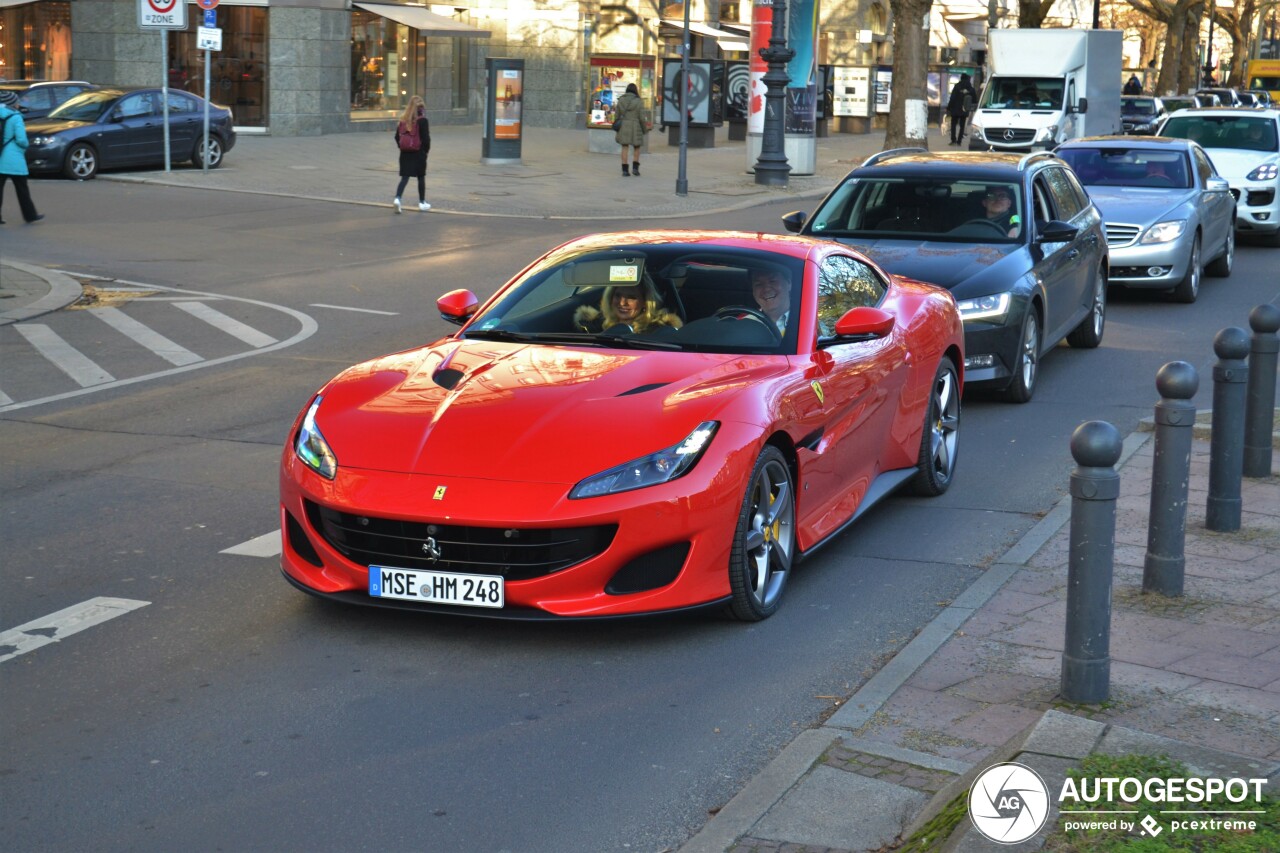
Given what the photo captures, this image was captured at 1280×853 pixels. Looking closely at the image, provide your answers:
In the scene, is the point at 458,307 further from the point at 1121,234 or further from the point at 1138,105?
the point at 1138,105

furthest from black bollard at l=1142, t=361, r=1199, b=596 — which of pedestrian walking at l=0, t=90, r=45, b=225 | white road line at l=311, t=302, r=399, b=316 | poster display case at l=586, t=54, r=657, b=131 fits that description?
poster display case at l=586, t=54, r=657, b=131

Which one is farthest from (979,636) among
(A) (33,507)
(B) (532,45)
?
(B) (532,45)

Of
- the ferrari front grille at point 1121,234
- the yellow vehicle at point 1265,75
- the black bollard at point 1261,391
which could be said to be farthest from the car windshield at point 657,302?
the yellow vehicle at point 1265,75

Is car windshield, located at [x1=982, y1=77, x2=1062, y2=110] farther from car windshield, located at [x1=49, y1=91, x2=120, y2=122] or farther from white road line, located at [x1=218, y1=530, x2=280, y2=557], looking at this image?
white road line, located at [x1=218, y1=530, x2=280, y2=557]

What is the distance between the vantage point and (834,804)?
4586mm

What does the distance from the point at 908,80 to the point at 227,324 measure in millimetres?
28950

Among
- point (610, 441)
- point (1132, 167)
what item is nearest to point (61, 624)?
point (610, 441)

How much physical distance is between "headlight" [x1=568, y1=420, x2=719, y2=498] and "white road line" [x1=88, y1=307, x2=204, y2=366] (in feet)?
24.5

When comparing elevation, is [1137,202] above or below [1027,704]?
above

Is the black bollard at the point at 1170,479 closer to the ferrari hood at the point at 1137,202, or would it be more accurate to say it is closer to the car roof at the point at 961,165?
the car roof at the point at 961,165

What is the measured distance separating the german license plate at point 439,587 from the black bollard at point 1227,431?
11.9 ft

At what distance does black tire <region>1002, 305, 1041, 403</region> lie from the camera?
11.3 meters

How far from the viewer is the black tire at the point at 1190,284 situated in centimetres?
1692

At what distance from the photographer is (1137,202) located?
17.2 metres
